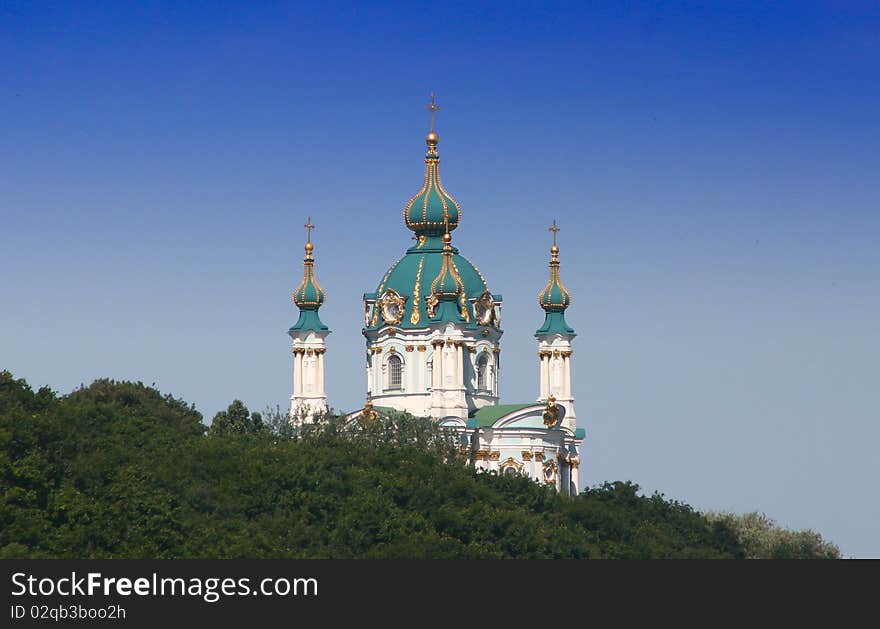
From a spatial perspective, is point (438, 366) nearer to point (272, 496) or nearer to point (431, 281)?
point (431, 281)

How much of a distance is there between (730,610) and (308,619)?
9.00 meters

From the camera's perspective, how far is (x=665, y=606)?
5559 centimetres

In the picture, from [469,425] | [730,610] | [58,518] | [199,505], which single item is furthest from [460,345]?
[730,610]

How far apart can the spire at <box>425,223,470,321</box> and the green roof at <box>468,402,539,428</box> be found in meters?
3.92

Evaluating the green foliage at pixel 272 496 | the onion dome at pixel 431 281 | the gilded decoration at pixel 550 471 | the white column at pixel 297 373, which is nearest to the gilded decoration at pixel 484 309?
the onion dome at pixel 431 281

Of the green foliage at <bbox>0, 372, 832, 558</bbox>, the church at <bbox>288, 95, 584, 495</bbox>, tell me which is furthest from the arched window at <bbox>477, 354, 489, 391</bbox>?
the green foliage at <bbox>0, 372, 832, 558</bbox>

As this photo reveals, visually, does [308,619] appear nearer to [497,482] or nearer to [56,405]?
[56,405]

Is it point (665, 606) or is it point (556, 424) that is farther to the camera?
point (556, 424)

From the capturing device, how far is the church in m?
107

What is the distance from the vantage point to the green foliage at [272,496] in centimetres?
6931

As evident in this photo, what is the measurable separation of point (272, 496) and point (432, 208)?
110ft

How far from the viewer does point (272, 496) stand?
261 feet

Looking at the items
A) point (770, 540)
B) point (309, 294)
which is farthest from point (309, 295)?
point (770, 540)

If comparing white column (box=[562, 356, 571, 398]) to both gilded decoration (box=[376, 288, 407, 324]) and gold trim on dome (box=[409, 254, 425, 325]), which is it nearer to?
gold trim on dome (box=[409, 254, 425, 325])
